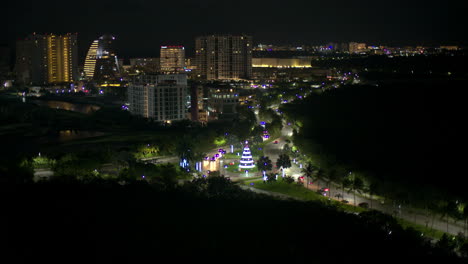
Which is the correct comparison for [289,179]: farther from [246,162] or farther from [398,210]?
[398,210]

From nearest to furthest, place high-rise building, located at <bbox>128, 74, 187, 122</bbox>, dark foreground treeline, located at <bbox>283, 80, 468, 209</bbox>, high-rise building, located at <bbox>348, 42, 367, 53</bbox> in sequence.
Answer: dark foreground treeline, located at <bbox>283, 80, 468, 209</bbox>, high-rise building, located at <bbox>128, 74, 187, 122</bbox>, high-rise building, located at <bbox>348, 42, 367, 53</bbox>

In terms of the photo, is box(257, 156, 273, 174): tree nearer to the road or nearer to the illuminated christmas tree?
the road

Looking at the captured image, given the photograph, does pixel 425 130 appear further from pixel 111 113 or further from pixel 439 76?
pixel 439 76

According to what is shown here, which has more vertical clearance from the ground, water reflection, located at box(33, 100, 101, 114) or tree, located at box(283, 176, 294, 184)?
water reflection, located at box(33, 100, 101, 114)

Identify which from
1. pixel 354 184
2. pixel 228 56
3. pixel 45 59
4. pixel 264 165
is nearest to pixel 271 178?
pixel 264 165

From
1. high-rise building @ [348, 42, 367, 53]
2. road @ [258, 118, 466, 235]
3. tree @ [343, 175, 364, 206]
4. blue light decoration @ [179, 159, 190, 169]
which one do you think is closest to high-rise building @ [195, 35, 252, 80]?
blue light decoration @ [179, 159, 190, 169]

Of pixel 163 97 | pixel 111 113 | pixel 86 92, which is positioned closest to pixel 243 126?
pixel 163 97

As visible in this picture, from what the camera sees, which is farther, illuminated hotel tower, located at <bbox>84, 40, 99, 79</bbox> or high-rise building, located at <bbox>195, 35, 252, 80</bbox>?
illuminated hotel tower, located at <bbox>84, 40, 99, 79</bbox>
